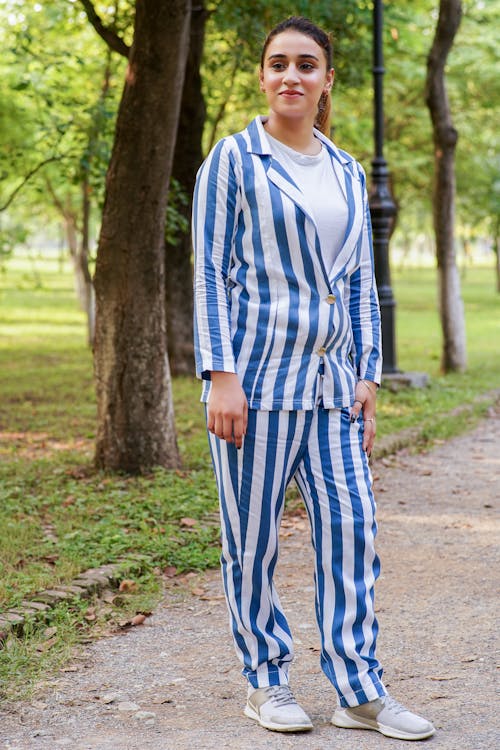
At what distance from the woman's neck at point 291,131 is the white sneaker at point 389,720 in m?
1.79

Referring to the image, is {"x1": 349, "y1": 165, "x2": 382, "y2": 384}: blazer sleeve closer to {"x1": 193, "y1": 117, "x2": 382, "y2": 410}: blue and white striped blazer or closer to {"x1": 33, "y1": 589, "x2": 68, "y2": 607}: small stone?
{"x1": 193, "y1": 117, "x2": 382, "y2": 410}: blue and white striped blazer

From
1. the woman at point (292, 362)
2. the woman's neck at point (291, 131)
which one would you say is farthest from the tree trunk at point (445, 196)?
the woman's neck at point (291, 131)

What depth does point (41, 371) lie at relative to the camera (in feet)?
54.7

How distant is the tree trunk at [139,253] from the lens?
7598 millimetres

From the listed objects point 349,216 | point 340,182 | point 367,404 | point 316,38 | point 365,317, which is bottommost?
point 367,404

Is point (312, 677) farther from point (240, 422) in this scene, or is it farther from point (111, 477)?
point (111, 477)

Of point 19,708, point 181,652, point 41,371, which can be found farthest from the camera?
point 41,371

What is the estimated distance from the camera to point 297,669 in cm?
440

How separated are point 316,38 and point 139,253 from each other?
4344 mm

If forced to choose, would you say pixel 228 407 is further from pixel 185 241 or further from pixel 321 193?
pixel 185 241

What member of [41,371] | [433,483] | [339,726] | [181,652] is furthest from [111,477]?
[41,371]

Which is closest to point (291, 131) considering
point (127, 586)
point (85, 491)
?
point (127, 586)

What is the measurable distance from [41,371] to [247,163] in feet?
44.8

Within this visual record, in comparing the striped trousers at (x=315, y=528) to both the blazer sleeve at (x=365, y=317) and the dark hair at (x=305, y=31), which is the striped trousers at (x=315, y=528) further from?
the dark hair at (x=305, y=31)
